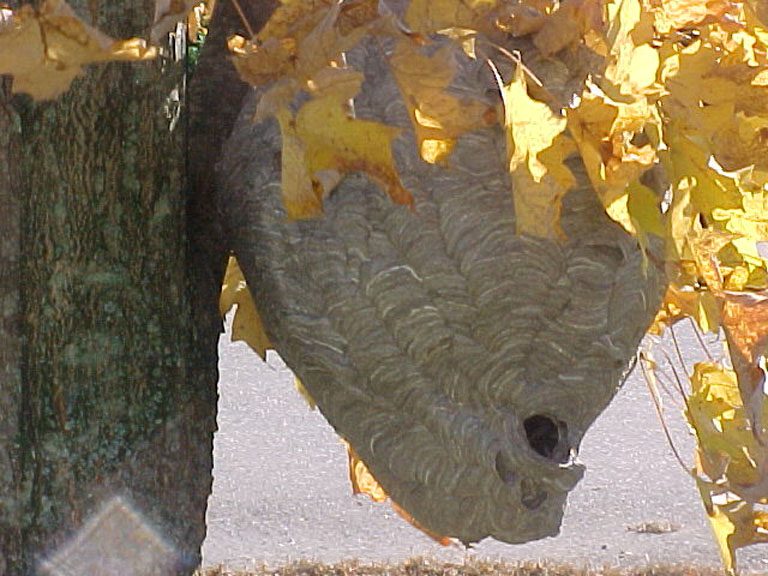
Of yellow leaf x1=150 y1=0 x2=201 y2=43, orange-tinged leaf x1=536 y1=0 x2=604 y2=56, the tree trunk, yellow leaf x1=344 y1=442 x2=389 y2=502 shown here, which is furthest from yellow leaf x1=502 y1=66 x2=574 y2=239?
yellow leaf x1=344 y1=442 x2=389 y2=502

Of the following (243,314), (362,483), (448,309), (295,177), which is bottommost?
(362,483)

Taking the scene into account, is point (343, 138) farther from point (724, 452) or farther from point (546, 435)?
point (724, 452)

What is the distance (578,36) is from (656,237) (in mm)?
168

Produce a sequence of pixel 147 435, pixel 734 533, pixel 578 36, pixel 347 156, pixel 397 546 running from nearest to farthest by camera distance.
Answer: pixel 347 156 < pixel 578 36 < pixel 147 435 < pixel 734 533 < pixel 397 546

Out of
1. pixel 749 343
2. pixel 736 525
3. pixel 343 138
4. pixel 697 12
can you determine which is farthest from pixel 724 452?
pixel 343 138

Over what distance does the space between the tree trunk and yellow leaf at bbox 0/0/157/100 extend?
0.19 metres

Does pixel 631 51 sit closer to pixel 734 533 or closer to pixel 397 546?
pixel 734 533

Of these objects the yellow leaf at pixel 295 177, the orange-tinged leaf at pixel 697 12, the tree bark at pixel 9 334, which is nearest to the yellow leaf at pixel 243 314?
the tree bark at pixel 9 334

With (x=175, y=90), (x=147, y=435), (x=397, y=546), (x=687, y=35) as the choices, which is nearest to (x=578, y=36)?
(x=687, y=35)

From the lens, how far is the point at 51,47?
36.4 inches

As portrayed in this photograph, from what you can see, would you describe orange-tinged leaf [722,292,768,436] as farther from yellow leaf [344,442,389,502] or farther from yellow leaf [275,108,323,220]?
yellow leaf [344,442,389,502]

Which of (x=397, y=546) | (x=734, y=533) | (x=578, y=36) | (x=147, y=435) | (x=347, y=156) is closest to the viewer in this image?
(x=347, y=156)

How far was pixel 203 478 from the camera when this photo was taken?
4.16 feet

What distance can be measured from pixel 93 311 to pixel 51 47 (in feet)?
0.98
